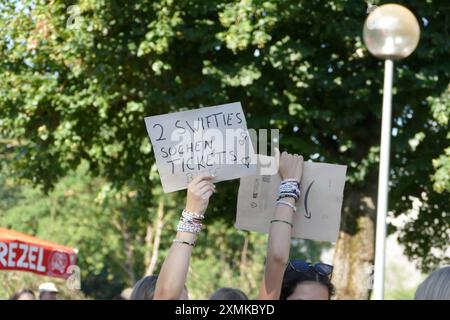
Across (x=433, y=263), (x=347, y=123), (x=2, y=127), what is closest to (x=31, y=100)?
(x=2, y=127)

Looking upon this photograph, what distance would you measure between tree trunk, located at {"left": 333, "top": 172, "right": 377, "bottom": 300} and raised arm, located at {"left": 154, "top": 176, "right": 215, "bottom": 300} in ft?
35.3

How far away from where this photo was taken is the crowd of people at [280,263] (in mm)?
3330

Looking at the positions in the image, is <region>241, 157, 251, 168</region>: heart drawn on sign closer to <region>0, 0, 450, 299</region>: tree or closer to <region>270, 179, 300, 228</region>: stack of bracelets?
<region>270, 179, 300, 228</region>: stack of bracelets

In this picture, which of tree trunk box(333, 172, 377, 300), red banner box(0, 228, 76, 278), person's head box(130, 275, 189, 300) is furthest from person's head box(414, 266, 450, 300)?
tree trunk box(333, 172, 377, 300)

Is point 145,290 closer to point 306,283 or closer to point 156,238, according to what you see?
point 306,283

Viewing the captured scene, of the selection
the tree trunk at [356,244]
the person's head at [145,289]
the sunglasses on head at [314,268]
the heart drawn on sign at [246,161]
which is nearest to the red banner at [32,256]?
the tree trunk at [356,244]

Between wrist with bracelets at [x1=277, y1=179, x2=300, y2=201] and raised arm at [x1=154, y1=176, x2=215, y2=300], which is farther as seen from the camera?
wrist with bracelets at [x1=277, y1=179, x2=300, y2=201]

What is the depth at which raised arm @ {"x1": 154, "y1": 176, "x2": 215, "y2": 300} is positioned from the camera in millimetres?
3326

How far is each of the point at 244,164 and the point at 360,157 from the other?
401 inches

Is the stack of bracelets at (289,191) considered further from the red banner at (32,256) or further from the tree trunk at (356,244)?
the tree trunk at (356,244)

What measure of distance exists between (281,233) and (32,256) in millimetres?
10174

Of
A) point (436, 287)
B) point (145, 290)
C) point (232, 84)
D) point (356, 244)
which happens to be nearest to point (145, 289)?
point (145, 290)

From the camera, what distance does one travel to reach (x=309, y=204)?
153 inches
